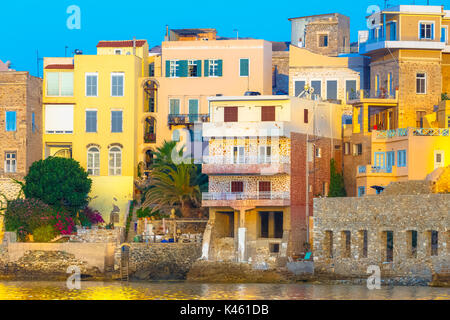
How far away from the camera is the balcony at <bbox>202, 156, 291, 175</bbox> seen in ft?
279

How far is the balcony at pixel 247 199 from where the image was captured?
84.7m

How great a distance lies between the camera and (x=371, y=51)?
3578 inches

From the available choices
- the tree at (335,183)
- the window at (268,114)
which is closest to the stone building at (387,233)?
→ the tree at (335,183)

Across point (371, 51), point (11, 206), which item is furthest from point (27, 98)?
point (371, 51)

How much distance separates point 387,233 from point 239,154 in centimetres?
1167

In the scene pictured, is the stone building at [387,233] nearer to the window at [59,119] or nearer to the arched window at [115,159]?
the arched window at [115,159]

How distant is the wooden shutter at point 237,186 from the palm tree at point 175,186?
2.61 meters

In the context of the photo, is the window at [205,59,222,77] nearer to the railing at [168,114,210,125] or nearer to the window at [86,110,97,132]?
the railing at [168,114,210,125]

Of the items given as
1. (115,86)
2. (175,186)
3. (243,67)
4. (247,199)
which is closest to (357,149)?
(247,199)

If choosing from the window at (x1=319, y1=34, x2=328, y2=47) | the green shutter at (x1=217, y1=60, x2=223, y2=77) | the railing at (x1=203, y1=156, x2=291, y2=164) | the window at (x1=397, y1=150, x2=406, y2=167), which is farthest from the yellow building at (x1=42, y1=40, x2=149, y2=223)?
the window at (x1=397, y1=150, x2=406, y2=167)

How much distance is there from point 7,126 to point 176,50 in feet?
41.5
